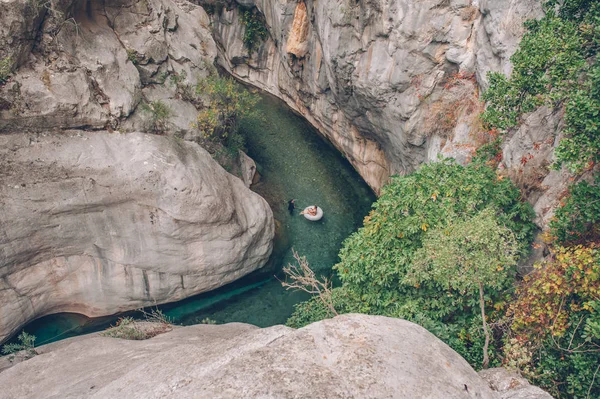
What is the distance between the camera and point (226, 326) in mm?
12492

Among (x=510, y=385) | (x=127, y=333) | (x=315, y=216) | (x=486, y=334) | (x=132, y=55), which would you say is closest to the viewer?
(x=510, y=385)

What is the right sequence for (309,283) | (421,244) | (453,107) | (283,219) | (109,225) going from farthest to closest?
1. (283,219)
2. (453,107)
3. (109,225)
4. (309,283)
5. (421,244)

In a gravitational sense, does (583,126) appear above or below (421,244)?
above

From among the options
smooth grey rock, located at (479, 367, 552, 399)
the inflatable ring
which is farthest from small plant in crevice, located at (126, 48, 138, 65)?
smooth grey rock, located at (479, 367, 552, 399)

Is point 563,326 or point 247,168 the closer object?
point 563,326

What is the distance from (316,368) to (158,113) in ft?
41.5

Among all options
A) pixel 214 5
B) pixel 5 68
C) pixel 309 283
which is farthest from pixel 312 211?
pixel 214 5

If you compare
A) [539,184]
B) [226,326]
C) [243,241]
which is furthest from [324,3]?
[226,326]

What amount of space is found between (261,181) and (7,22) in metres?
12.2

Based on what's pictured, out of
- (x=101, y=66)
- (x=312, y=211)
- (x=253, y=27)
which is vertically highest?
(x=253, y=27)

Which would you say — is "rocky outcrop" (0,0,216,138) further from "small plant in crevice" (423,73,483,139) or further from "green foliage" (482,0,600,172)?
"green foliage" (482,0,600,172)

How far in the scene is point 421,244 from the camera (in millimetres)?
9484

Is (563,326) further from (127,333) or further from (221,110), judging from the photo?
(221,110)

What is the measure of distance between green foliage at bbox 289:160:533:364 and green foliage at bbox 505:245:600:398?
40.1 inches
